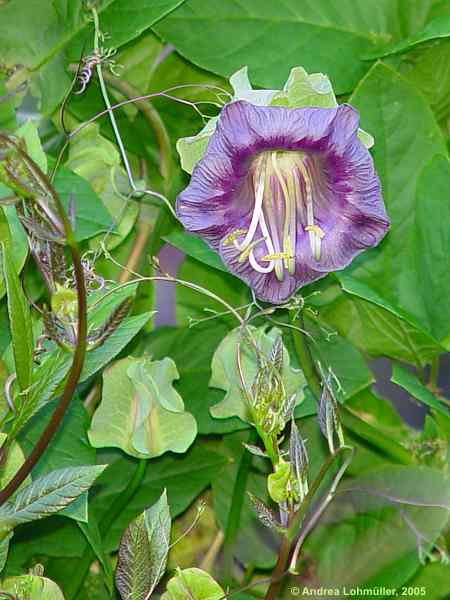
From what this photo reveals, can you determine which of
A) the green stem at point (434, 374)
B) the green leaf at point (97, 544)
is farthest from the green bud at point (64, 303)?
the green stem at point (434, 374)

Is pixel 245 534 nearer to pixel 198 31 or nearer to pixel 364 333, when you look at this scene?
pixel 364 333

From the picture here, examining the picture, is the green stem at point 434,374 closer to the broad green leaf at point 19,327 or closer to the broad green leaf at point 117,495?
the broad green leaf at point 117,495

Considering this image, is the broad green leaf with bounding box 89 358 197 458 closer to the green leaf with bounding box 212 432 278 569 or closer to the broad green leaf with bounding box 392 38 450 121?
the green leaf with bounding box 212 432 278 569

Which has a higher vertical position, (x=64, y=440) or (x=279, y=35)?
(x=279, y=35)

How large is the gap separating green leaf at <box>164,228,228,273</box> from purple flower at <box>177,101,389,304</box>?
0.7 inches

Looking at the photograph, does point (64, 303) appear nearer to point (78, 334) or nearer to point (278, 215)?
point (78, 334)

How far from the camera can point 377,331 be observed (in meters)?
0.43

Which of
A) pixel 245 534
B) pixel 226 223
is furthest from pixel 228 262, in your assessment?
pixel 245 534

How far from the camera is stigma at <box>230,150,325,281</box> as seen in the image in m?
0.36

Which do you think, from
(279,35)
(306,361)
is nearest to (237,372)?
(306,361)

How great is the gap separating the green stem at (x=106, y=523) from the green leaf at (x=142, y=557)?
68 mm

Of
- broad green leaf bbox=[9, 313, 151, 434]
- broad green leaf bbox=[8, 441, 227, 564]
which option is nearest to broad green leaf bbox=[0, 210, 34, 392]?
broad green leaf bbox=[9, 313, 151, 434]

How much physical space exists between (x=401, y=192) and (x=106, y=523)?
172 mm

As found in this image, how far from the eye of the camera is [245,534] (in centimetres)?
43
